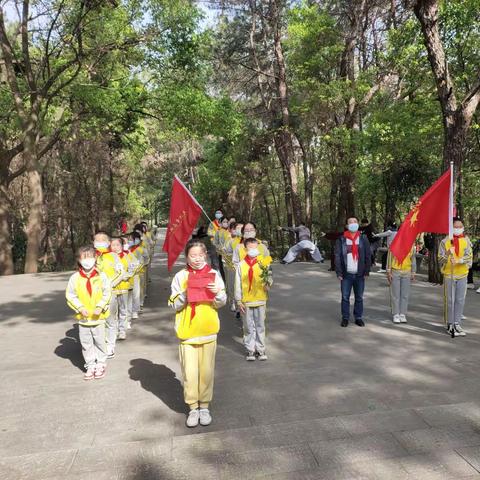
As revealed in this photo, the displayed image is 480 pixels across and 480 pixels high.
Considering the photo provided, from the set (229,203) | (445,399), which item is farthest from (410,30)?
(229,203)

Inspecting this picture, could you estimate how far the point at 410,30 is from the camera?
13812mm

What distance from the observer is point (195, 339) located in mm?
4395

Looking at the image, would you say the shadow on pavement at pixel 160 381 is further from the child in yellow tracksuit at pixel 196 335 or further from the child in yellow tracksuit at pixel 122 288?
the child in yellow tracksuit at pixel 122 288

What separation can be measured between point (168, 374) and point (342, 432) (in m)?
2.63

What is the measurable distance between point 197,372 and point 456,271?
201 inches

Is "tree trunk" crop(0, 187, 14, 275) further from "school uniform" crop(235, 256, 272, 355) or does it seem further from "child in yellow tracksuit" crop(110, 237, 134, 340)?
"school uniform" crop(235, 256, 272, 355)

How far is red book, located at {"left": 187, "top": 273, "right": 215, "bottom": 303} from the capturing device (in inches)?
172

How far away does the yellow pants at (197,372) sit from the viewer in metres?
4.39

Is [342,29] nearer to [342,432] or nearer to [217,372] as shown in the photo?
[217,372]

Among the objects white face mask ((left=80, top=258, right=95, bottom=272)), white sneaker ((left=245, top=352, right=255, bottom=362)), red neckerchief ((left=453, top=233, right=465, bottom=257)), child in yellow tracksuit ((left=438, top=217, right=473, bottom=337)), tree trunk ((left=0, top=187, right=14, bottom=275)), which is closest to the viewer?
white face mask ((left=80, top=258, right=95, bottom=272))

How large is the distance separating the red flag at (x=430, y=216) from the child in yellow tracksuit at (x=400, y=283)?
568 mm

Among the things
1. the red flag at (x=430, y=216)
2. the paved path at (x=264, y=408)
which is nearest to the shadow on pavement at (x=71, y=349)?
the paved path at (x=264, y=408)

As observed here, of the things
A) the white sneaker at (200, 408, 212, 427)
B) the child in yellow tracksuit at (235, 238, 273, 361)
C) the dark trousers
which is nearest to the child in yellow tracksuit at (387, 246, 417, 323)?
the dark trousers

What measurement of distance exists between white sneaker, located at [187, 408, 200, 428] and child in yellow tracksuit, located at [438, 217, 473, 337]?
478 centimetres
